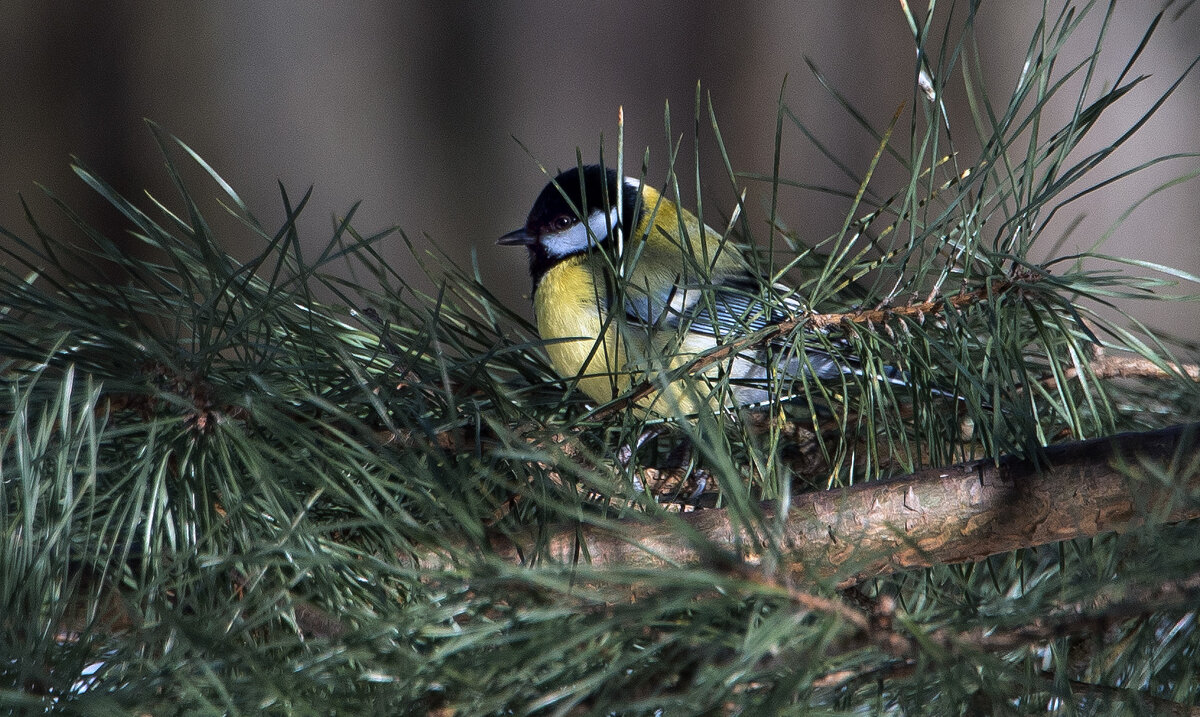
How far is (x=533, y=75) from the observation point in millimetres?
1552

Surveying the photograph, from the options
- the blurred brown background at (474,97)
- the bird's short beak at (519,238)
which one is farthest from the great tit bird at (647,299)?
the blurred brown background at (474,97)

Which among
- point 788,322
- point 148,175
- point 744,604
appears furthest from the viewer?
point 148,175

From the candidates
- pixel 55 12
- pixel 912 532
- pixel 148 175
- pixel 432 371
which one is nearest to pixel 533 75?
pixel 148 175

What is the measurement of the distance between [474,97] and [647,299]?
4.10 feet

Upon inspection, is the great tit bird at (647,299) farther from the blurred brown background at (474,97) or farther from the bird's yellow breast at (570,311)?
the blurred brown background at (474,97)

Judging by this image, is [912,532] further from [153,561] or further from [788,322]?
[153,561]

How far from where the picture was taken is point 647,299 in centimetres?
39

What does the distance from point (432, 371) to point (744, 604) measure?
183 millimetres

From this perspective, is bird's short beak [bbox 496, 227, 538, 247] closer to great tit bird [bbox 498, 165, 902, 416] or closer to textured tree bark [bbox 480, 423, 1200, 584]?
great tit bird [bbox 498, 165, 902, 416]

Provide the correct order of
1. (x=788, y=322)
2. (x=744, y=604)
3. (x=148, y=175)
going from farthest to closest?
1. (x=148, y=175)
2. (x=788, y=322)
3. (x=744, y=604)

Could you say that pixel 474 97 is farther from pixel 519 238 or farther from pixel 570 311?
pixel 570 311

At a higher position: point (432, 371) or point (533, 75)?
point (533, 75)

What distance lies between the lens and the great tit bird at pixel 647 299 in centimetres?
A: 33

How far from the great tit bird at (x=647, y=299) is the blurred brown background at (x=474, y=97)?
0.63 metres
